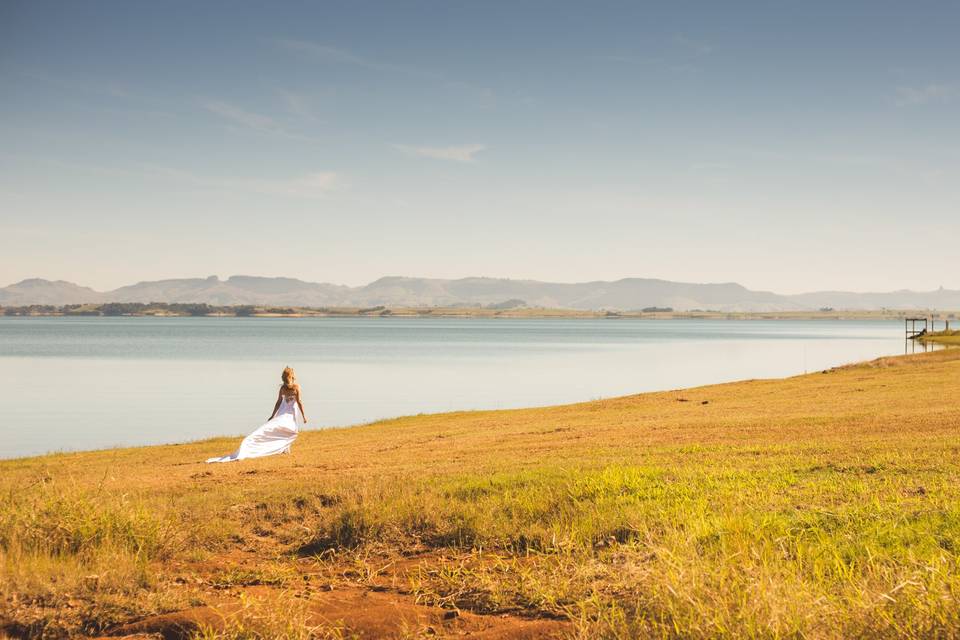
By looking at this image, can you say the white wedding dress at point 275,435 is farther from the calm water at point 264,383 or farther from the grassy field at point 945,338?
the grassy field at point 945,338

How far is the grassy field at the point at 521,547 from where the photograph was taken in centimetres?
607

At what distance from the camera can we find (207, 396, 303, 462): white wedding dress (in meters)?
18.5

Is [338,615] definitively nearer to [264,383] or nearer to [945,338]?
[264,383]

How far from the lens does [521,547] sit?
8.95 m

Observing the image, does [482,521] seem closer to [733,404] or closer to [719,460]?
[719,460]

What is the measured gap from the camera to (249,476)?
49.1ft

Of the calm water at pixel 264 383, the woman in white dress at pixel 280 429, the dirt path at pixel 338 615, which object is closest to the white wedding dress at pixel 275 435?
the woman in white dress at pixel 280 429

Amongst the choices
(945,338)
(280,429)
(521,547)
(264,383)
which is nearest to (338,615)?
(521,547)

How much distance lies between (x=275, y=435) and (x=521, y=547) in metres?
11.5

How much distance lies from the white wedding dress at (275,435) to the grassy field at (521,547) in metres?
3.34

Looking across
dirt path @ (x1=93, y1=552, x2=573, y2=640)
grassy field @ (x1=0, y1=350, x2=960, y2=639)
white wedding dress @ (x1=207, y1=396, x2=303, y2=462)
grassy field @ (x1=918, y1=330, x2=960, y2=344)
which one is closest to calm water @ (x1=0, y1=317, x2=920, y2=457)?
white wedding dress @ (x1=207, y1=396, x2=303, y2=462)

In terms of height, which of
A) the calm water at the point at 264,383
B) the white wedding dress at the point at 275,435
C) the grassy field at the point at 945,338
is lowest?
the calm water at the point at 264,383

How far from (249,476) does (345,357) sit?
238ft

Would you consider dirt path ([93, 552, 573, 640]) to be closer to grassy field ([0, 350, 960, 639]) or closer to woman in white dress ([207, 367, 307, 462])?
grassy field ([0, 350, 960, 639])
